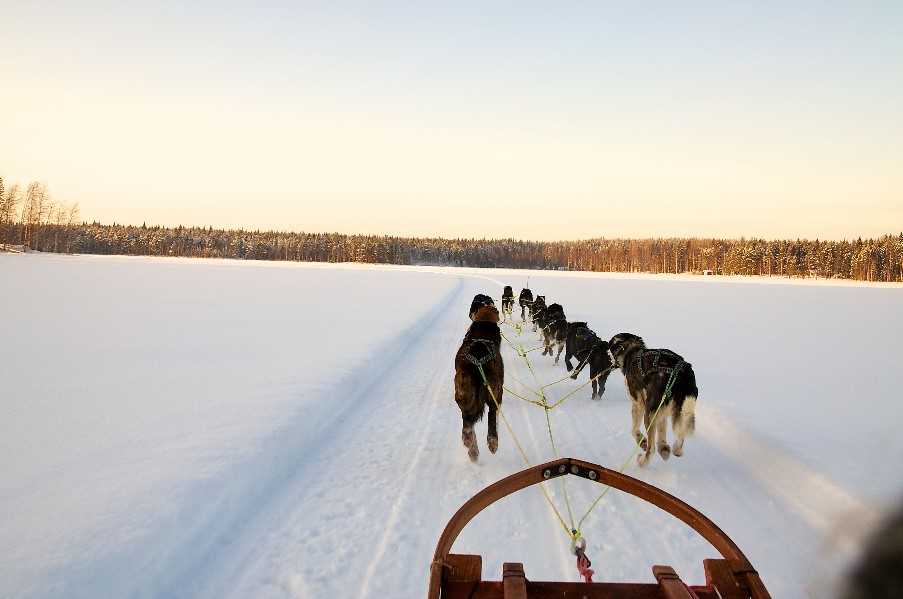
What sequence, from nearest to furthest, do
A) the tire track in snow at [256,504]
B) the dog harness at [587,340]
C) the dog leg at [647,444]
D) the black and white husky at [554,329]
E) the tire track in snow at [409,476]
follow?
1. the tire track in snow at [256,504]
2. the tire track in snow at [409,476]
3. the dog leg at [647,444]
4. the dog harness at [587,340]
5. the black and white husky at [554,329]

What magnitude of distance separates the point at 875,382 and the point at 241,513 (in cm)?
916

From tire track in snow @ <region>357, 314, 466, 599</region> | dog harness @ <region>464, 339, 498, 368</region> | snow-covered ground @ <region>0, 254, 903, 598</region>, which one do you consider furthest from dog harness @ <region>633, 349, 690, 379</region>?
tire track in snow @ <region>357, 314, 466, 599</region>

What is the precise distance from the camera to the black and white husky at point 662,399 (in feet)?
14.2

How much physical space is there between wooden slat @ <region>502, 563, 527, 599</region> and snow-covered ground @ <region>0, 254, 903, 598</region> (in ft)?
2.70

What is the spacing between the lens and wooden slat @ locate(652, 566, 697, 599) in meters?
1.46

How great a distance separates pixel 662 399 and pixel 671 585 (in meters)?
3.10

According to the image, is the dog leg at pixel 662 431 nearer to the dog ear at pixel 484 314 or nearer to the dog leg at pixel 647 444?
the dog leg at pixel 647 444

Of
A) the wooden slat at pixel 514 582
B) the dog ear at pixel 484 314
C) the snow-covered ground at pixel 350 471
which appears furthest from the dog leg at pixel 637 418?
the wooden slat at pixel 514 582

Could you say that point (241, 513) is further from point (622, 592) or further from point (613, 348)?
point (613, 348)

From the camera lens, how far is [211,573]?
9.14ft

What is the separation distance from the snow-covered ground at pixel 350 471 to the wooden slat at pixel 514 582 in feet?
2.70

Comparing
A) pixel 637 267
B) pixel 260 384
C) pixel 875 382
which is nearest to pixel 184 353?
pixel 260 384

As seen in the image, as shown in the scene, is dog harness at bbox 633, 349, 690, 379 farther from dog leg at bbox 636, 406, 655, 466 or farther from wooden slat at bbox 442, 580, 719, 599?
wooden slat at bbox 442, 580, 719, 599

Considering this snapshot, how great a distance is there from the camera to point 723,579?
1572 mm
